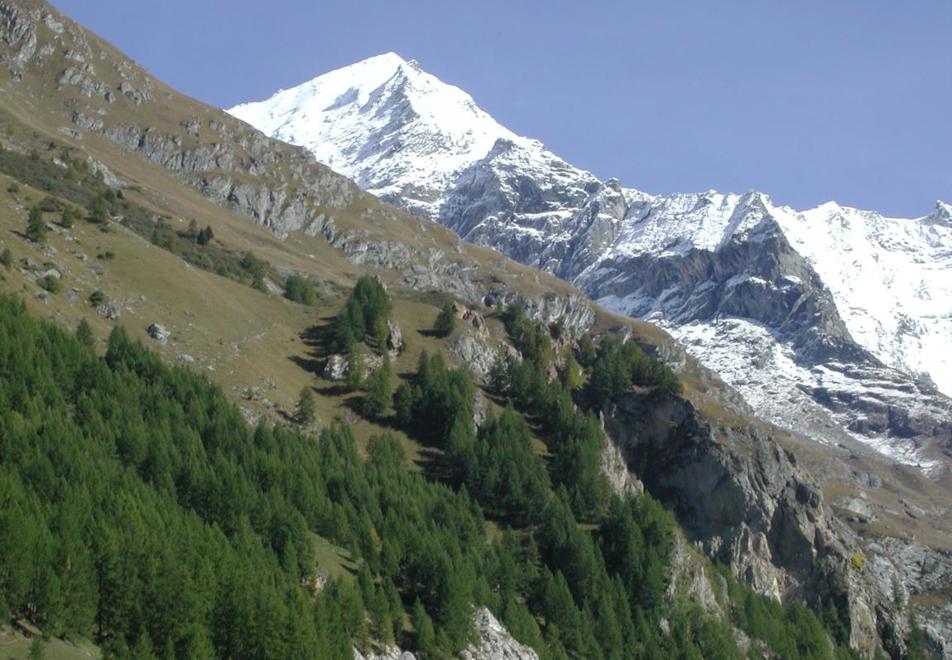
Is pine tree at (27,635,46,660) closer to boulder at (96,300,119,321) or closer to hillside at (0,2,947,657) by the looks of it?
hillside at (0,2,947,657)

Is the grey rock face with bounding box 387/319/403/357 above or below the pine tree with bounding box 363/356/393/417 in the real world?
above

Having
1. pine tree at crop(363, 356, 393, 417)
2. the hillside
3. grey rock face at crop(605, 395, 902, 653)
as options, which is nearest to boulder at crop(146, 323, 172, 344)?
the hillside

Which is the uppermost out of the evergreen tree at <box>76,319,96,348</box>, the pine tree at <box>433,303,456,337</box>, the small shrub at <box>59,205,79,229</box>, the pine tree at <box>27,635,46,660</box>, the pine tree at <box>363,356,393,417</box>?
the pine tree at <box>433,303,456,337</box>

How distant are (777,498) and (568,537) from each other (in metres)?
48.7

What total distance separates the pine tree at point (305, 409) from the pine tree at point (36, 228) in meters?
38.1

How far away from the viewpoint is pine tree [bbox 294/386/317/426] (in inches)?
5418

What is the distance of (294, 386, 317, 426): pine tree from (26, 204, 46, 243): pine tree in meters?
38.1

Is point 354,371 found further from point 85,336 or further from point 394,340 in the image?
point 85,336

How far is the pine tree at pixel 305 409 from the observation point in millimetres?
137625

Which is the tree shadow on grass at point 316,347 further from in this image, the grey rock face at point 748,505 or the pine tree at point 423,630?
the pine tree at point 423,630

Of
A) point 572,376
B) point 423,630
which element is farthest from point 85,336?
point 572,376

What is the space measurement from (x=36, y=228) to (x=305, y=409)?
133 feet

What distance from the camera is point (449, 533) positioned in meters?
123

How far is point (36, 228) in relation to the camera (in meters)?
142
